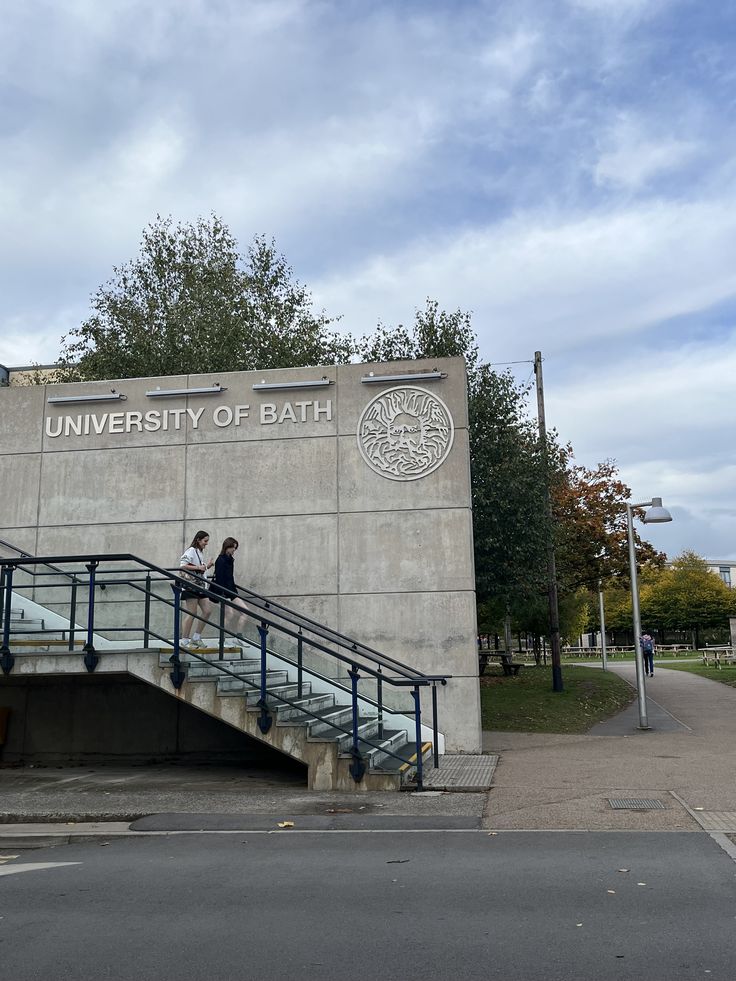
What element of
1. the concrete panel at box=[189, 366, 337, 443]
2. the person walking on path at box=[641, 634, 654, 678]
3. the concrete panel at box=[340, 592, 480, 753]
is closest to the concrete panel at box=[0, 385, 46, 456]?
the concrete panel at box=[189, 366, 337, 443]

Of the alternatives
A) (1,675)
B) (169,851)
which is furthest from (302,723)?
(1,675)

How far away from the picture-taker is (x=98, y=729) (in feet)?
43.7

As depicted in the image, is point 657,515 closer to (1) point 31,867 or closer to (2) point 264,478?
(2) point 264,478

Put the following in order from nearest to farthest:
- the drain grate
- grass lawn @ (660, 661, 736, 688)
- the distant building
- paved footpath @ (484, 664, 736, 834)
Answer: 1. paved footpath @ (484, 664, 736, 834)
2. the drain grate
3. grass lawn @ (660, 661, 736, 688)
4. the distant building

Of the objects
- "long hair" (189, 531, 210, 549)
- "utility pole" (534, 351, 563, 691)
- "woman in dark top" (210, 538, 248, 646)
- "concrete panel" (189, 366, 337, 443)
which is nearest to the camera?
"woman in dark top" (210, 538, 248, 646)

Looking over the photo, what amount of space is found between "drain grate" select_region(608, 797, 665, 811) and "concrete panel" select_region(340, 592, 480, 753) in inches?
149

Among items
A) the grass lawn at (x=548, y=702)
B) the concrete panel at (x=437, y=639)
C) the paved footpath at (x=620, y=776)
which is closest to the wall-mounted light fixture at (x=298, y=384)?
the concrete panel at (x=437, y=639)

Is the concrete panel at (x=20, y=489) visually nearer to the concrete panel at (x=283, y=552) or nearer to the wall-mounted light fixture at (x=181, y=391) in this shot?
the wall-mounted light fixture at (x=181, y=391)

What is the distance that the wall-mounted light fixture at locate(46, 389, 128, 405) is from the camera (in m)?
Answer: 14.6

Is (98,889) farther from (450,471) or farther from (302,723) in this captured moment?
(450,471)

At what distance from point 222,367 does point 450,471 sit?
35.3 feet

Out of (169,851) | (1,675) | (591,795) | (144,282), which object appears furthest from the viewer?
(144,282)

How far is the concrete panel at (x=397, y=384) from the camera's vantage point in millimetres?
13828

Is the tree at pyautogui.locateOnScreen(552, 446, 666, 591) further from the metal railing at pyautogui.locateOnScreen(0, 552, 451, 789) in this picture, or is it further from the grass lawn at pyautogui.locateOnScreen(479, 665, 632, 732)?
the metal railing at pyautogui.locateOnScreen(0, 552, 451, 789)
